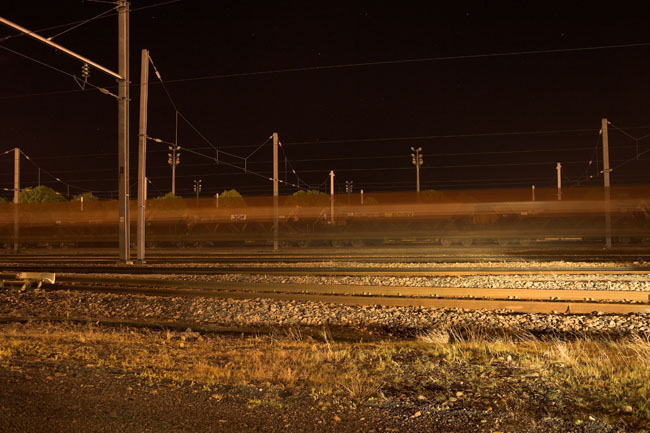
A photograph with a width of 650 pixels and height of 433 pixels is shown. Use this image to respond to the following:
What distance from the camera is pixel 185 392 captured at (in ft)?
17.2

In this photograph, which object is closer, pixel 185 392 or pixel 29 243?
pixel 185 392

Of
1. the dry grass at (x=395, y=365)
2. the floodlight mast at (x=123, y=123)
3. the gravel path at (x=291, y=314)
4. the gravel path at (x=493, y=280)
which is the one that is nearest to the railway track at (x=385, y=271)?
the gravel path at (x=493, y=280)

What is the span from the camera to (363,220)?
143ft

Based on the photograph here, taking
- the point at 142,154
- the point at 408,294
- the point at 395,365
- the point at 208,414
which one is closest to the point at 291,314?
the point at 408,294

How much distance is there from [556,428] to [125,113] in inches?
779

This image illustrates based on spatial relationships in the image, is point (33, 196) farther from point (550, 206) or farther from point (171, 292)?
point (171, 292)

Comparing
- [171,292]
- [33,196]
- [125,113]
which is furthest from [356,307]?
[33,196]

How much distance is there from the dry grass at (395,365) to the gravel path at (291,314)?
1.05 meters

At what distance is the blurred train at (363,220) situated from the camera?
38781mm

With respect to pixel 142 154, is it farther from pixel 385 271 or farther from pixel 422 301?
pixel 422 301

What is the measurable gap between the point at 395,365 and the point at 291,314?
15.1 ft

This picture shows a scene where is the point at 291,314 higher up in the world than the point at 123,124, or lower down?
lower down

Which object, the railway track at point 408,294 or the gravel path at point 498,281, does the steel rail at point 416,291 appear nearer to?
the railway track at point 408,294

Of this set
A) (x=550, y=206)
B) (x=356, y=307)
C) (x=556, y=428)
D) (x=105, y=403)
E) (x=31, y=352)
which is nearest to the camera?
(x=556, y=428)
